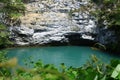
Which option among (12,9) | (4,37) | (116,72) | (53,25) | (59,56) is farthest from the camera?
(53,25)

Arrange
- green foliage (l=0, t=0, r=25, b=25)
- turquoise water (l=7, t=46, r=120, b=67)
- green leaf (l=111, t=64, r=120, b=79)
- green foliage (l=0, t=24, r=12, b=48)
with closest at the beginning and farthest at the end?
green leaf (l=111, t=64, r=120, b=79)
turquoise water (l=7, t=46, r=120, b=67)
green foliage (l=0, t=24, r=12, b=48)
green foliage (l=0, t=0, r=25, b=25)

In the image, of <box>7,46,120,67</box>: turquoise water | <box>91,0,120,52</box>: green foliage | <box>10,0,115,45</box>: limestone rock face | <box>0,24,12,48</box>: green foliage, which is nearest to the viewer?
<box>7,46,120,67</box>: turquoise water

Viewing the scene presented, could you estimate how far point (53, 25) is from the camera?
69.3ft

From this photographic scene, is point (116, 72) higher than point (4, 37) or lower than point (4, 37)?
higher

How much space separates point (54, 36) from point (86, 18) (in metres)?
2.23

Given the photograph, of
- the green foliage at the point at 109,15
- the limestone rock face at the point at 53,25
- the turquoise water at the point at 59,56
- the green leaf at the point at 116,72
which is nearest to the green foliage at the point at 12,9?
the limestone rock face at the point at 53,25

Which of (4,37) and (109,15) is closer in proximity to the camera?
(4,37)

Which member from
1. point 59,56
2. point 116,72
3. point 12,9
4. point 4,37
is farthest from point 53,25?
point 116,72

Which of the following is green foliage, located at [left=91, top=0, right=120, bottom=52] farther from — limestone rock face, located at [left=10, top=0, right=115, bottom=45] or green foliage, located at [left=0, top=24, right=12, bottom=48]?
green foliage, located at [left=0, top=24, right=12, bottom=48]

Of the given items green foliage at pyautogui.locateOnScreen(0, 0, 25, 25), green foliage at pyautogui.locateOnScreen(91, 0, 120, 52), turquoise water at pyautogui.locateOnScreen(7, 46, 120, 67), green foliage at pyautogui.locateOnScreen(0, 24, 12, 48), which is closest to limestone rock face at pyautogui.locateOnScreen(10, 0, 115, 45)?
green foliage at pyautogui.locateOnScreen(0, 0, 25, 25)

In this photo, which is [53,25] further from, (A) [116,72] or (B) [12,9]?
(A) [116,72]

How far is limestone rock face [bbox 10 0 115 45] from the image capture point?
68.5 feet

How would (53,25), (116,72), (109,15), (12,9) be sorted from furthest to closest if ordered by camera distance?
(53,25) → (12,9) → (109,15) → (116,72)

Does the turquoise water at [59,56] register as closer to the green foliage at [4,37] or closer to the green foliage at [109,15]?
the green foliage at [4,37]
